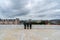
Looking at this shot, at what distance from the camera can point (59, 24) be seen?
24.8m

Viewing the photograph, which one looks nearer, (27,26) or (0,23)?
(27,26)

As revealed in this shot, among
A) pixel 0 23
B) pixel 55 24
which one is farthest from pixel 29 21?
pixel 0 23

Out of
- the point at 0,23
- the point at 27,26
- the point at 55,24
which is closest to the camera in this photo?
the point at 27,26

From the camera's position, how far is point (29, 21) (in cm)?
1673

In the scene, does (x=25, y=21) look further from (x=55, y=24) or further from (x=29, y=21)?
(x=55, y=24)

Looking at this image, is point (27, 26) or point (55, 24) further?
point (55, 24)

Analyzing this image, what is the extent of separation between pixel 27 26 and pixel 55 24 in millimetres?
9502

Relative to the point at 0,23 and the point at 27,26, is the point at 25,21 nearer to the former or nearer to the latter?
the point at 27,26

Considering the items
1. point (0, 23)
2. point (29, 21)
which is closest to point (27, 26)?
point (29, 21)

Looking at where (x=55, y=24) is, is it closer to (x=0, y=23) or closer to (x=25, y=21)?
(x=25, y=21)

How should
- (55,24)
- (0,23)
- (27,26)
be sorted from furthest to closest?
1. (0,23)
2. (55,24)
3. (27,26)

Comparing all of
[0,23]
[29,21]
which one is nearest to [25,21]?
[29,21]

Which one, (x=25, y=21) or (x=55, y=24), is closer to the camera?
(x=25, y=21)

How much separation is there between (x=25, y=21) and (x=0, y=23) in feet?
39.9
